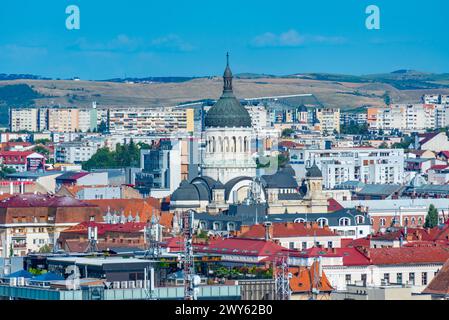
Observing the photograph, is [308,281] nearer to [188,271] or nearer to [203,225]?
[188,271]

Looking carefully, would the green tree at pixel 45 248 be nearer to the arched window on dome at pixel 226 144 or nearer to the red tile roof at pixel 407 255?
the red tile roof at pixel 407 255

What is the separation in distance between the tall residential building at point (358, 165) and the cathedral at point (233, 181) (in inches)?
860

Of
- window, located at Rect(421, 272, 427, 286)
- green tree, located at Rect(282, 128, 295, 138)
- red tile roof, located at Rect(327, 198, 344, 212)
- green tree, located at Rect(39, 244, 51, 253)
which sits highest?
green tree, located at Rect(282, 128, 295, 138)

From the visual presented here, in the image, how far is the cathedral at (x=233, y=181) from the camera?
241 ft

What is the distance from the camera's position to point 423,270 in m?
45.8

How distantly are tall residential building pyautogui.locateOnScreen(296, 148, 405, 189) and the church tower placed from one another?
21808 millimetres

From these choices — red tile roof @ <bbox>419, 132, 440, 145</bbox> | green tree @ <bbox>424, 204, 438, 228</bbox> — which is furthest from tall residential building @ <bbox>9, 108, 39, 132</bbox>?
green tree @ <bbox>424, 204, 438, 228</bbox>

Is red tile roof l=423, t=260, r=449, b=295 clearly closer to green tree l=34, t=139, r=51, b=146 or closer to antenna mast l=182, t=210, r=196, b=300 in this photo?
antenna mast l=182, t=210, r=196, b=300

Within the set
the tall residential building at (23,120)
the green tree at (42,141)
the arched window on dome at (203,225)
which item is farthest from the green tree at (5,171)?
the tall residential building at (23,120)

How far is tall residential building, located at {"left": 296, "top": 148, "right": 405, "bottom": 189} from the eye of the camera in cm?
10556

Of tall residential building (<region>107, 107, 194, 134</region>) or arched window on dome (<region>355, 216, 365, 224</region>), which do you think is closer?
arched window on dome (<region>355, 216, 365, 224</region>)
